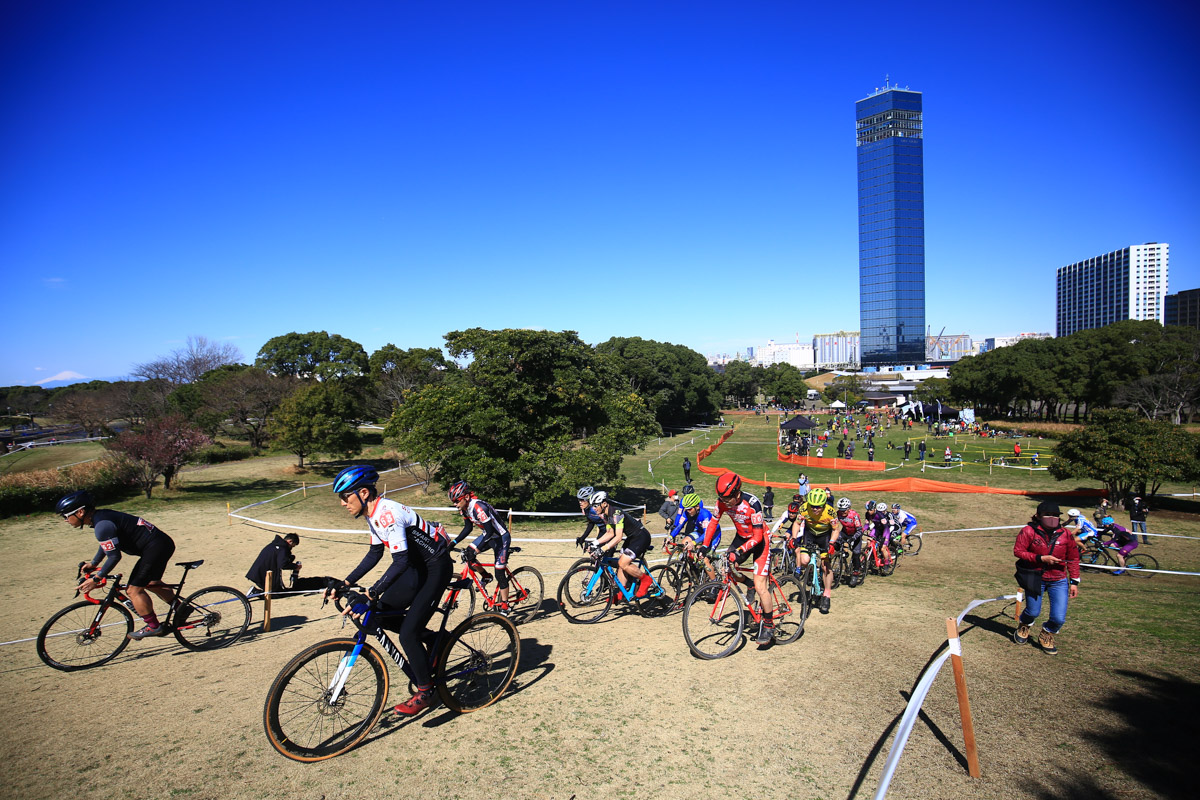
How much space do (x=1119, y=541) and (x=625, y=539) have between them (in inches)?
521

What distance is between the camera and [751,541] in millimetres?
6918

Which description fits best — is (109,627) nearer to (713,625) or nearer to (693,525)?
(713,625)

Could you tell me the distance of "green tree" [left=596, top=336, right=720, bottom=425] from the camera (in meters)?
69.6

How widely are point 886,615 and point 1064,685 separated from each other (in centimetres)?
277


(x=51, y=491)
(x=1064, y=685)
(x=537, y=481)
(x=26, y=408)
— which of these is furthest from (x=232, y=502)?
(x=26, y=408)

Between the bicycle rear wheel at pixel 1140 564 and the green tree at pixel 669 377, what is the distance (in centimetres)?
4777

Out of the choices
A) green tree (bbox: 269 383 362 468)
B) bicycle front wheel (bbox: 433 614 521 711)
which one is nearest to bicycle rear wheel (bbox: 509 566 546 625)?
bicycle front wheel (bbox: 433 614 521 711)

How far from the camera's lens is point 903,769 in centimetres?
447

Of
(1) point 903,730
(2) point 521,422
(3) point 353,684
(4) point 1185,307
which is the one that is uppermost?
(4) point 1185,307

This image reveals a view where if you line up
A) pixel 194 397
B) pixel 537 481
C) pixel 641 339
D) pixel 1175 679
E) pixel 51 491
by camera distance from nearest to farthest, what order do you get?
pixel 1175 679 → pixel 51 491 → pixel 537 481 → pixel 194 397 → pixel 641 339

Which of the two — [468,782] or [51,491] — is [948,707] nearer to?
[468,782]

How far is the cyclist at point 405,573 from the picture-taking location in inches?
191

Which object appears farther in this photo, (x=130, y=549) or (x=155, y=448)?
(x=155, y=448)

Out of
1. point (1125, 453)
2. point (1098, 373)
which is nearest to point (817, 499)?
point (1125, 453)
